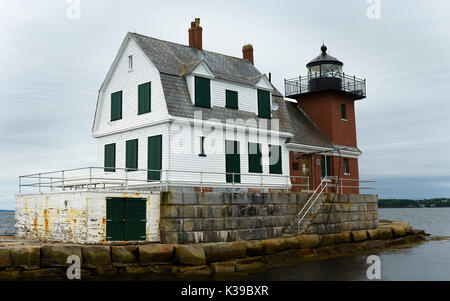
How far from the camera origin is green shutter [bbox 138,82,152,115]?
22.2 m

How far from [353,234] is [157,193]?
11593 mm

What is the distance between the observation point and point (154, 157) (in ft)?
70.7

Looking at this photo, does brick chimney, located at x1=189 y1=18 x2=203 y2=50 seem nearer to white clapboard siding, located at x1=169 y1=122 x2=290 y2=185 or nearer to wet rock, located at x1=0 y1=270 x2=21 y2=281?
white clapboard siding, located at x1=169 y1=122 x2=290 y2=185

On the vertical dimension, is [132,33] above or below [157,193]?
above

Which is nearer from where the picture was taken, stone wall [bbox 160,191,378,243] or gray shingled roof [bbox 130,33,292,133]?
stone wall [bbox 160,191,378,243]

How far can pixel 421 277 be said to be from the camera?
18828mm

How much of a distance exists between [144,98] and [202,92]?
2735 mm

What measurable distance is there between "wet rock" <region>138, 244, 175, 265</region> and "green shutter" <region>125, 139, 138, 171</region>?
562cm

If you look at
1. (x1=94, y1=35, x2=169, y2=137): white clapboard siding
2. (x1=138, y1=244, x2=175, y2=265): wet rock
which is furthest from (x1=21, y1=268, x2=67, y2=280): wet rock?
(x1=94, y1=35, x2=169, y2=137): white clapboard siding

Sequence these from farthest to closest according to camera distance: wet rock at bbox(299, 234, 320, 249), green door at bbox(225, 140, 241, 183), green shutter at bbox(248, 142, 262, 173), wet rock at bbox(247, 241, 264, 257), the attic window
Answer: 1. green shutter at bbox(248, 142, 262, 173)
2. the attic window
3. green door at bbox(225, 140, 241, 183)
4. wet rock at bbox(299, 234, 320, 249)
5. wet rock at bbox(247, 241, 264, 257)

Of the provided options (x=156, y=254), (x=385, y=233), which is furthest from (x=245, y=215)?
(x=385, y=233)

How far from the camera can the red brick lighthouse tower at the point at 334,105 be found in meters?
30.1
